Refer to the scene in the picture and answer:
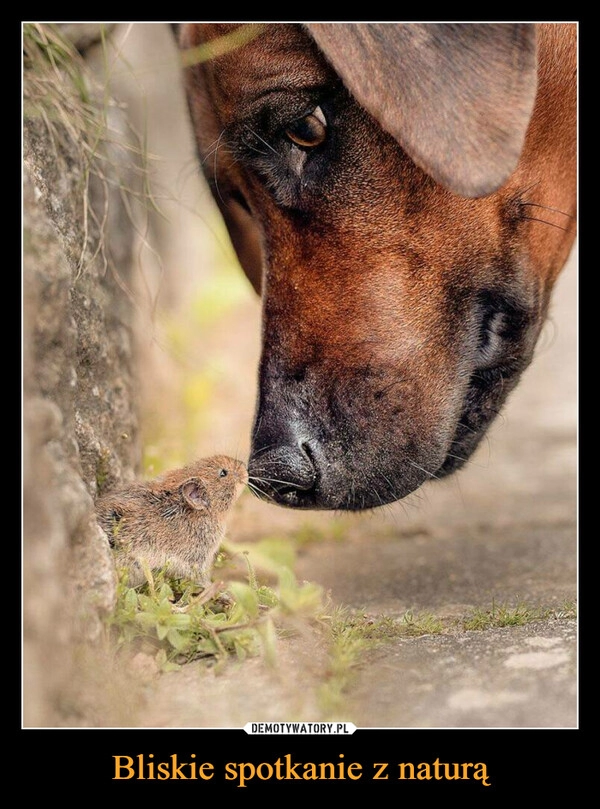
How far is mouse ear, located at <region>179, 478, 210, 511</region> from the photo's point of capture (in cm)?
300

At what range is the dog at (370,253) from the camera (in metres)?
2.78

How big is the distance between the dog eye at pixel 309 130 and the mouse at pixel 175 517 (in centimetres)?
106

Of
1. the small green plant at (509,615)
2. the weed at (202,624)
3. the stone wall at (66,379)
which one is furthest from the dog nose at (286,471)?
the small green plant at (509,615)

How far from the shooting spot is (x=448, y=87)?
258cm


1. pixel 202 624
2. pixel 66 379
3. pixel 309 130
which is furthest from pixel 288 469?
pixel 309 130

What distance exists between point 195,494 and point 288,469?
37cm

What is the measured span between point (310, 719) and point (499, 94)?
1.71m

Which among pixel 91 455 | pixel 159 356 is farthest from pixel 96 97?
pixel 159 356

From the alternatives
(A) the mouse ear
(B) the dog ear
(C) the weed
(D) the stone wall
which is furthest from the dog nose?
(B) the dog ear

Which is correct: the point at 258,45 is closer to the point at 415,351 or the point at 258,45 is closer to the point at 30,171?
the point at 30,171

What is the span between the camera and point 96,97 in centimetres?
360

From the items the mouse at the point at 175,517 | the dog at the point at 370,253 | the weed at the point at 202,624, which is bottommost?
the weed at the point at 202,624

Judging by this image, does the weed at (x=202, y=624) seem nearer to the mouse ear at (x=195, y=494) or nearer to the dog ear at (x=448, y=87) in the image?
the mouse ear at (x=195, y=494)

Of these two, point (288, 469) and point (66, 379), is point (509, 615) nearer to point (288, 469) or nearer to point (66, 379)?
point (288, 469)
